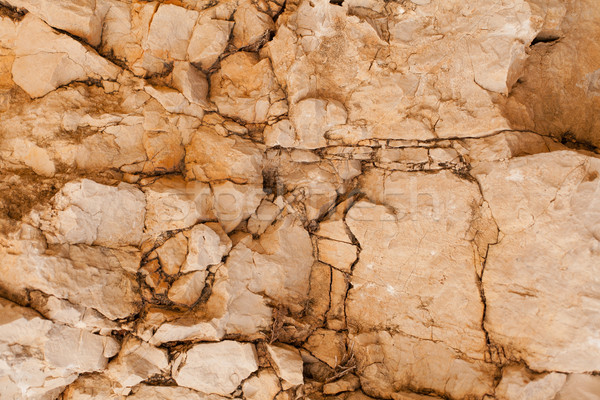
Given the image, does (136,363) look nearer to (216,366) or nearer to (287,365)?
(216,366)

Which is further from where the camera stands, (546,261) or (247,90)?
(247,90)

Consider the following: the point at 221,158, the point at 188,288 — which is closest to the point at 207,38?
the point at 221,158

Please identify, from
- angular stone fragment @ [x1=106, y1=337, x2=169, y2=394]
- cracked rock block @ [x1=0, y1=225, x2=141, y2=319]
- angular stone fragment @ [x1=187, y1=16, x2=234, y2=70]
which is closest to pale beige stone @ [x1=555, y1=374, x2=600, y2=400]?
angular stone fragment @ [x1=106, y1=337, x2=169, y2=394]

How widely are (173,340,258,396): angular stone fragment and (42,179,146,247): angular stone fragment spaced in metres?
0.82

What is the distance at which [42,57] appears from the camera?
272 centimetres

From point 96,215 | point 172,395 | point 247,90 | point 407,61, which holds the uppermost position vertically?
point 407,61

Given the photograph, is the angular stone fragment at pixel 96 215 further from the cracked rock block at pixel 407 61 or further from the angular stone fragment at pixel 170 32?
the cracked rock block at pixel 407 61

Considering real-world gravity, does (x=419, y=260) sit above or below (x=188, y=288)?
above

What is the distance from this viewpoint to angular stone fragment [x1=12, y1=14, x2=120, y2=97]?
107 inches

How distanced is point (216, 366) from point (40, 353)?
1.02 meters

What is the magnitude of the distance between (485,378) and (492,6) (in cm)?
224

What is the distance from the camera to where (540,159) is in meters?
2.33

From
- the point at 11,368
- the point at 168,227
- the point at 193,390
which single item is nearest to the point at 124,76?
the point at 168,227

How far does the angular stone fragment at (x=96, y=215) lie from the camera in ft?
8.08
